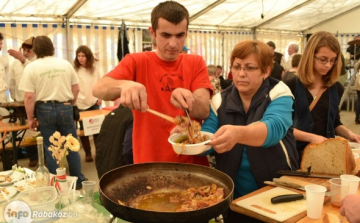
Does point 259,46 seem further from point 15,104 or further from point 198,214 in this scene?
point 15,104

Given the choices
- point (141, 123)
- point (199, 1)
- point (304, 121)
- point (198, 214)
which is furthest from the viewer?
point (199, 1)

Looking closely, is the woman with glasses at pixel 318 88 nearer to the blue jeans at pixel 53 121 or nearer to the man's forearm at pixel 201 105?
the man's forearm at pixel 201 105

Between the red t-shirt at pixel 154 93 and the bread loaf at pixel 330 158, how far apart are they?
2.56 feet

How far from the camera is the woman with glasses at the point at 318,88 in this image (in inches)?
93.3

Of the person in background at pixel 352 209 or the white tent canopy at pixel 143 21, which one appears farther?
the white tent canopy at pixel 143 21

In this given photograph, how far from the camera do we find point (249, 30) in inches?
389

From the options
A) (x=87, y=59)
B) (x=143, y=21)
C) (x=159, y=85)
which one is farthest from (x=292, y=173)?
(x=143, y=21)

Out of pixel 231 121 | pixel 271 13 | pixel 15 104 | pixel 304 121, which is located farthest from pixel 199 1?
pixel 231 121

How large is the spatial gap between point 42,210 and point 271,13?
28.5 ft

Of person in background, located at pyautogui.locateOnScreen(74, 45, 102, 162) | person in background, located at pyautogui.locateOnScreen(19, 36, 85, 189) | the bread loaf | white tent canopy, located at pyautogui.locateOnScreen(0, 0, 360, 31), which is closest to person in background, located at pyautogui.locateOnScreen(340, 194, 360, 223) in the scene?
the bread loaf

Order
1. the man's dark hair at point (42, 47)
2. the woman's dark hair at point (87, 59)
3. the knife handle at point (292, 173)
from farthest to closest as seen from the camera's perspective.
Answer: the woman's dark hair at point (87, 59), the man's dark hair at point (42, 47), the knife handle at point (292, 173)

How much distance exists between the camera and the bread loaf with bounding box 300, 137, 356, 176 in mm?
1914

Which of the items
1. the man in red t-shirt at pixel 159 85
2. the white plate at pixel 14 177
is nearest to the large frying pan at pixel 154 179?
the man in red t-shirt at pixel 159 85

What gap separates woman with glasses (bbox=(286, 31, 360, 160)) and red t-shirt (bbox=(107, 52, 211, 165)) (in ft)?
3.19
